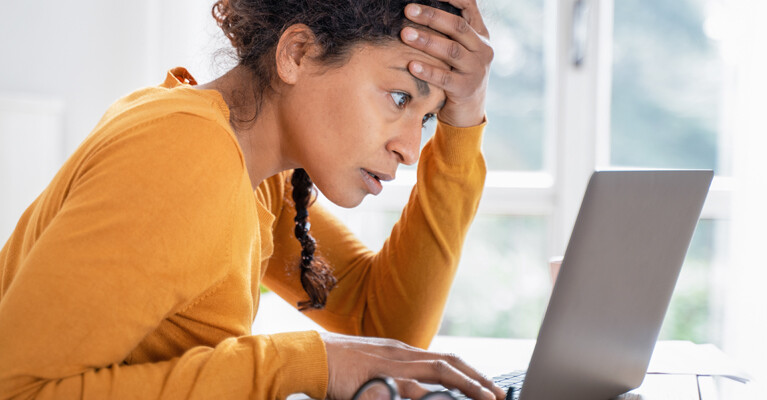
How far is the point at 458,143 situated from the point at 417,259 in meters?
0.21

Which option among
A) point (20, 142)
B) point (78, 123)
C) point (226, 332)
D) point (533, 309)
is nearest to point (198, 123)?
point (226, 332)

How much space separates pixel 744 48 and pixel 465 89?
1.50 metres

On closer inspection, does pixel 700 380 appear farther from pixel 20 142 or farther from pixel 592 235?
pixel 20 142

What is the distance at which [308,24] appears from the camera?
0.99 m

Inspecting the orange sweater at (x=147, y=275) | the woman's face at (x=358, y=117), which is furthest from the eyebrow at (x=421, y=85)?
the orange sweater at (x=147, y=275)

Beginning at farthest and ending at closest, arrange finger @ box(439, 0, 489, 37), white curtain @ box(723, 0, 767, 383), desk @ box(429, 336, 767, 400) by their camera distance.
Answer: white curtain @ box(723, 0, 767, 383) < finger @ box(439, 0, 489, 37) < desk @ box(429, 336, 767, 400)

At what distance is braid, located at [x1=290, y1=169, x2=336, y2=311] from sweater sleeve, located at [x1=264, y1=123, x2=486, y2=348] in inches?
2.4

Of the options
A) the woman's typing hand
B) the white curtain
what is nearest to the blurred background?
the white curtain

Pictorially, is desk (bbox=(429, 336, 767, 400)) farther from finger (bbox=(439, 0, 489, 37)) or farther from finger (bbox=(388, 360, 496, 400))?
finger (bbox=(439, 0, 489, 37))

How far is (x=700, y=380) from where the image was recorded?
1.03 metres

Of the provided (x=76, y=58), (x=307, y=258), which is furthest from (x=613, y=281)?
(x=76, y=58)

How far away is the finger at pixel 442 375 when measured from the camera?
31.3 inches

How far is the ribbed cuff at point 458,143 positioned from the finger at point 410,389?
1.76ft

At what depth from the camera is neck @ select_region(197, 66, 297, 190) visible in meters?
1.01
